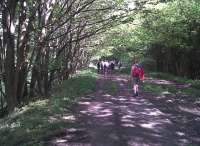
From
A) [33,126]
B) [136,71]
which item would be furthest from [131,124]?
[136,71]

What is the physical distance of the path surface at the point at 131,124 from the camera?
11130mm

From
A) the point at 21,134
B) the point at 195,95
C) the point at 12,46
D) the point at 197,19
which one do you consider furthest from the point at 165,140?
the point at 197,19

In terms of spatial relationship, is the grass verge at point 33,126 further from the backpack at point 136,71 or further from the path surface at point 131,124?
the backpack at point 136,71

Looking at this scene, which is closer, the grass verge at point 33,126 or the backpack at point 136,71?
the grass verge at point 33,126

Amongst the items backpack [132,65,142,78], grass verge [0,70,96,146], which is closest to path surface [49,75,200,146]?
grass verge [0,70,96,146]

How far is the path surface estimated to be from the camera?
11.1 m

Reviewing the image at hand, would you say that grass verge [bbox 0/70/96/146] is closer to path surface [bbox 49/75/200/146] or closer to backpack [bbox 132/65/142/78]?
path surface [bbox 49/75/200/146]

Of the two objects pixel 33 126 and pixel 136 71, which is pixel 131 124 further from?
pixel 136 71

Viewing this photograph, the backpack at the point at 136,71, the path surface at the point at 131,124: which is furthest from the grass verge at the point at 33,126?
the backpack at the point at 136,71

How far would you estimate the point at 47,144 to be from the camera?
1080cm

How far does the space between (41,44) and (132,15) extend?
4.40 metres

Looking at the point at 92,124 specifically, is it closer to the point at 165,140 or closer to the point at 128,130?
the point at 128,130

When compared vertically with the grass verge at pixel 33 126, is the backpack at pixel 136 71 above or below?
above

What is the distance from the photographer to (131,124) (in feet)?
44.3
